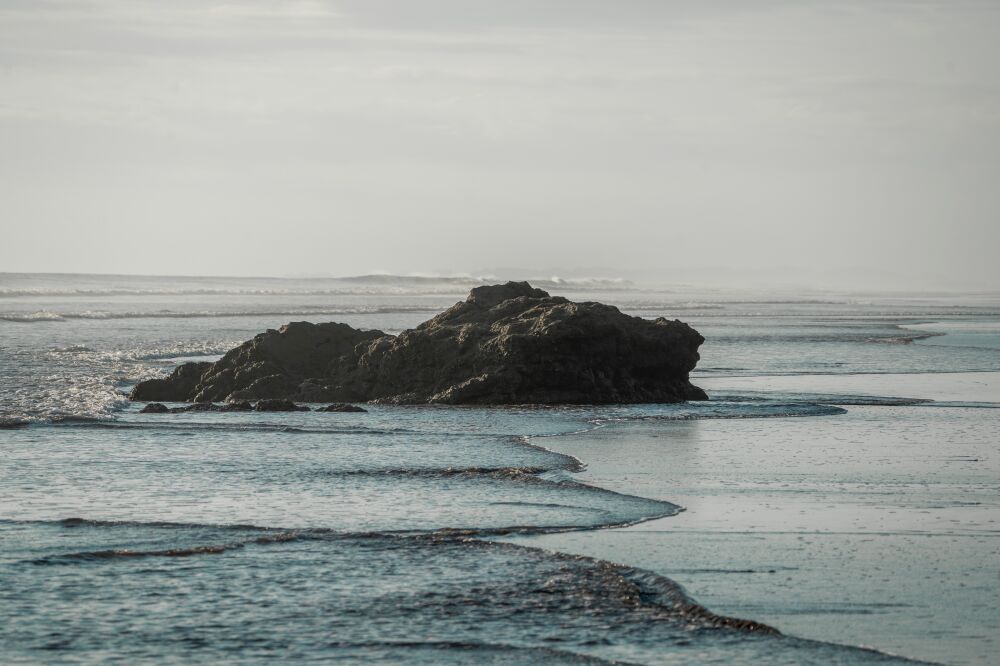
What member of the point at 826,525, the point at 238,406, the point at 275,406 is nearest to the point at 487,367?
the point at 275,406

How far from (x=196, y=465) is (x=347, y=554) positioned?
4.44 meters

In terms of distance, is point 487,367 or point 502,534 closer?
point 502,534

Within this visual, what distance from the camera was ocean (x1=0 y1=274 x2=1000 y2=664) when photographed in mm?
6484

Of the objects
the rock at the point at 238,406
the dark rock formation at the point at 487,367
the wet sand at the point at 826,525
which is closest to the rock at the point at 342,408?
the rock at the point at 238,406

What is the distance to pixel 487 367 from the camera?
777 inches

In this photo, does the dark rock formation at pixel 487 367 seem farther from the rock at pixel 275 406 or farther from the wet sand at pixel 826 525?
the wet sand at pixel 826 525

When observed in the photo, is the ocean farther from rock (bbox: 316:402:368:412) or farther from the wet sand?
rock (bbox: 316:402:368:412)

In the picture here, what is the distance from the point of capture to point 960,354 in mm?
30188

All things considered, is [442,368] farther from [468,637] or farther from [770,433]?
[468,637]

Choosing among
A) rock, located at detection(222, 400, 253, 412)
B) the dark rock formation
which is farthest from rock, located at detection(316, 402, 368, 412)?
the dark rock formation

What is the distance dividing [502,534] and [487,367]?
10.7 metres

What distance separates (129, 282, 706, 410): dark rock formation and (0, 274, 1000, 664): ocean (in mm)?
1371

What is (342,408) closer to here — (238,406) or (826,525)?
(238,406)

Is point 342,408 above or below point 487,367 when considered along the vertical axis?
below
